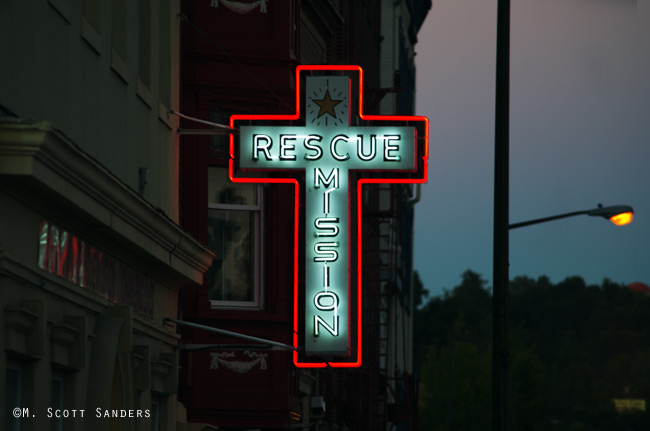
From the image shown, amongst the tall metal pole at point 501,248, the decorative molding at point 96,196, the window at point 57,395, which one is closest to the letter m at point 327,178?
the decorative molding at point 96,196

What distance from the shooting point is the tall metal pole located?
58.9ft

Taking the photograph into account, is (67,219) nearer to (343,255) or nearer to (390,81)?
(343,255)

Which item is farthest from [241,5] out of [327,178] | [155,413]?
[155,413]

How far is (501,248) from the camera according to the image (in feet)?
59.4

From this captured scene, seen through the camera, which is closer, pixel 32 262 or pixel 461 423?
pixel 32 262

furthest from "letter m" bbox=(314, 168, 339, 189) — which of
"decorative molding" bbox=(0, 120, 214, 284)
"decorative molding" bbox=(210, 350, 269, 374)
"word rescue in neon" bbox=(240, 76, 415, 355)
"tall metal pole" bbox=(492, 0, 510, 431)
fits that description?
"decorative molding" bbox=(210, 350, 269, 374)

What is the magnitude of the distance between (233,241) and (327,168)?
5.93 feet

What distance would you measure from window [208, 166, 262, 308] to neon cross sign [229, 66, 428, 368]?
0.71 metres

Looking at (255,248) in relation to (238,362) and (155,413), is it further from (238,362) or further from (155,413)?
(155,413)

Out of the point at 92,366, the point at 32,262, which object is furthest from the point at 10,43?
the point at 92,366

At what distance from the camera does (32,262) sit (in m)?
11.7

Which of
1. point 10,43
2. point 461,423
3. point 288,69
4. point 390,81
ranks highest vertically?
point 390,81

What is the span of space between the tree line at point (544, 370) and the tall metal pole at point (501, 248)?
6040 centimetres

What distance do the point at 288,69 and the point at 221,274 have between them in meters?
3.18
